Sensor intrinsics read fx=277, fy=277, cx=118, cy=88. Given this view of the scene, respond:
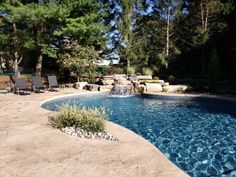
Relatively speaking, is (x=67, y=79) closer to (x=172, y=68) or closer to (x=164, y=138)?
(x=172, y=68)

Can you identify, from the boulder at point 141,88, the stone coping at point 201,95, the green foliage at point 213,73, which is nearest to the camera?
the stone coping at point 201,95

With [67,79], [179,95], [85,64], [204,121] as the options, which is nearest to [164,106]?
[179,95]

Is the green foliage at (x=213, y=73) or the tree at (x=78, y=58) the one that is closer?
the green foliage at (x=213, y=73)

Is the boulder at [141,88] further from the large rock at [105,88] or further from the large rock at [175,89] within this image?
the large rock at [105,88]

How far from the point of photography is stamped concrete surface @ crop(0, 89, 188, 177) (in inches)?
180

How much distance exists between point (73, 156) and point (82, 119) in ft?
6.81

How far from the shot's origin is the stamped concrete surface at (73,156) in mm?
4566

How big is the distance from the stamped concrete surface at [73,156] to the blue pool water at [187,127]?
1184 mm

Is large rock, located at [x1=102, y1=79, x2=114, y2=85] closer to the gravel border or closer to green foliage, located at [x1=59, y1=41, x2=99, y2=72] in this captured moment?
green foliage, located at [x1=59, y1=41, x2=99, y2=72]

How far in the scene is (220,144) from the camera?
7645mm

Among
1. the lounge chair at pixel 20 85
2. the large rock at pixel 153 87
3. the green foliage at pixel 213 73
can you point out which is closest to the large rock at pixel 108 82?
the large rock at pixel 153 87

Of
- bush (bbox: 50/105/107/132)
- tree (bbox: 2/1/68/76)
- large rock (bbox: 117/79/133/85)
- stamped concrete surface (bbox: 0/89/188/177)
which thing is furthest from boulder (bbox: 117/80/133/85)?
stamped concrete surface (bbox: 0/89/188/177)

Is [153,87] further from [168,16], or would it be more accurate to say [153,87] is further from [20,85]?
[168,16]

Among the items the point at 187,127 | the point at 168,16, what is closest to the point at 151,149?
the point at 187,127
